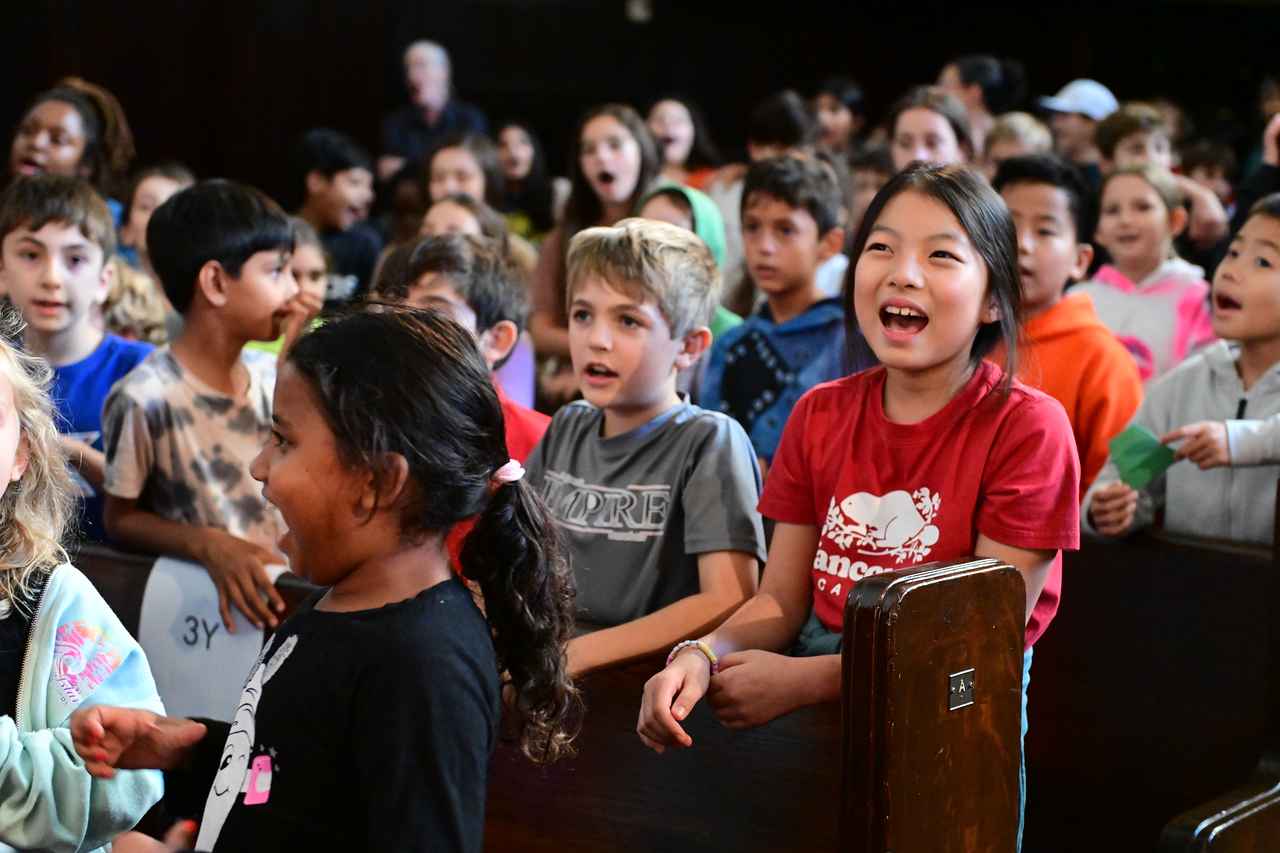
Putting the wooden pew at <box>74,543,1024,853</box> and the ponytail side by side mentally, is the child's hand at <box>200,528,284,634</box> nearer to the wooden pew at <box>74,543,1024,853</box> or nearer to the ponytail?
the wooden pew at <box>74,543,1024,853</box>

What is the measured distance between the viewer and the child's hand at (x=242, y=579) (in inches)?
82.7

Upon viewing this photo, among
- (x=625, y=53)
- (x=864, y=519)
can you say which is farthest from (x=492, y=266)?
(x=625, y=53)

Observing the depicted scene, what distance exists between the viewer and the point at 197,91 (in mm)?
8125

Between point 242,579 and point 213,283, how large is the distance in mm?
752

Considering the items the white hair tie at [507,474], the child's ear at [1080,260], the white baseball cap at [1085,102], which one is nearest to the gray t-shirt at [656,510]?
the white hair tie at [507,474]

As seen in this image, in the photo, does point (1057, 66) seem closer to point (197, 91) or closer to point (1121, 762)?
point (197, 91)

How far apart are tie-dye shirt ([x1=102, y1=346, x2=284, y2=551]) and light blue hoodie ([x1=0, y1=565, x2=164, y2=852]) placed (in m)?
0.89

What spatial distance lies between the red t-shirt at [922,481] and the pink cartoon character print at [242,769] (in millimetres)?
718

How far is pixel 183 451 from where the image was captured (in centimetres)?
243

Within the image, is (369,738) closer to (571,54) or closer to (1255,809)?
(1255,809)

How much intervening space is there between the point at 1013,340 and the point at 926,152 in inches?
125

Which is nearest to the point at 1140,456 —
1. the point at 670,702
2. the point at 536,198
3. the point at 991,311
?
the point at 991,311

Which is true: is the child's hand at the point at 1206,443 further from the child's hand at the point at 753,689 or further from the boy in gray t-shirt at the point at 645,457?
the child's hand at the point at 753,689

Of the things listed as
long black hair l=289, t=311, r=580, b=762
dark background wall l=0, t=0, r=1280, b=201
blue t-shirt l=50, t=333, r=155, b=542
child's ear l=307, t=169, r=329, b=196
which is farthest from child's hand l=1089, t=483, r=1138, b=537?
dark background wall l=0, t=0, r=1280, b=201
